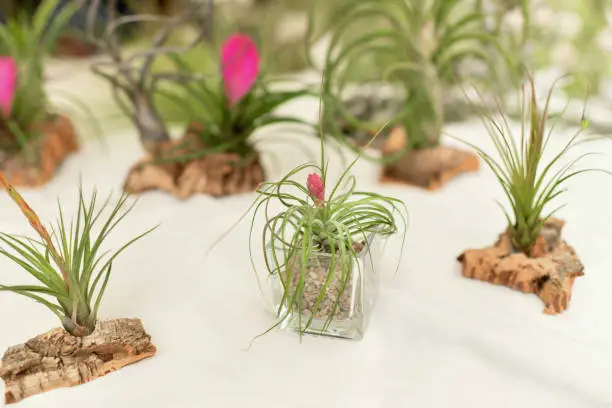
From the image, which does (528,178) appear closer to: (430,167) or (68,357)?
(430,167)

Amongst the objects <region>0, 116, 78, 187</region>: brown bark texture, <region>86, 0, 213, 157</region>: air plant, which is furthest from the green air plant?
<region>0, 116, 78, 187</region>: brown bark texture

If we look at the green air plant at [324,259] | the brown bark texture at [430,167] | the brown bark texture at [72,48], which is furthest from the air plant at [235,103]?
the brown bark texture at [72,48]

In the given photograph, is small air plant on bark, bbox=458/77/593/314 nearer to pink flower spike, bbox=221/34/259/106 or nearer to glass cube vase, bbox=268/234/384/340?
glass cube vase, bbox=268/234/384/340

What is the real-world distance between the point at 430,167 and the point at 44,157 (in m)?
1.09

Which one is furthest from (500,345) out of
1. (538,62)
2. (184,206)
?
(538,62)

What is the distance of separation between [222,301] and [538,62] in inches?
74.2

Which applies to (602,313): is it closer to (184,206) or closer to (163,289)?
(163,289)

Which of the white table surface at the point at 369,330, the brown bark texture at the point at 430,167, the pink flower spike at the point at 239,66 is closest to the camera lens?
the white table surface at the point at 369,330

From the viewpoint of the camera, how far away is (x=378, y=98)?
2.38m

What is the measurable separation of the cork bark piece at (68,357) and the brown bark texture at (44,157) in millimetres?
786

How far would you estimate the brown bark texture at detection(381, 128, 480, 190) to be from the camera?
5.74ft

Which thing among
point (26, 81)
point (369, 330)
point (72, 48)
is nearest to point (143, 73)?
point (26, 81)

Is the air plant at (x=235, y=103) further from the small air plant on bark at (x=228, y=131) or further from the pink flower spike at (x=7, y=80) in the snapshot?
the pink flower spike at (x=7, y=80)

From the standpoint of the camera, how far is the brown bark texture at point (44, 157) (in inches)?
70.2
